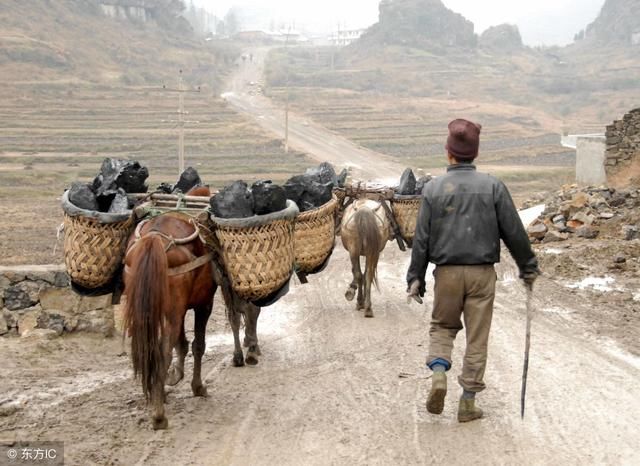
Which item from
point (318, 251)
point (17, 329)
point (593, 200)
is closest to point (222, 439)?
point (318, 251)

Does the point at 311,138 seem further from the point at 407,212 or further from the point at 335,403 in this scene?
the point at 335,403

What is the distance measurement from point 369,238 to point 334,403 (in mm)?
4661

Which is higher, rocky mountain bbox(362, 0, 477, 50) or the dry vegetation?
rocky mountain bbox(362, 0, 477, 50)

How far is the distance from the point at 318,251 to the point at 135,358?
91.7 inches

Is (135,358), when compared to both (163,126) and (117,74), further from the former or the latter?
(117,74)

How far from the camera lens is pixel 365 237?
35.5 feet

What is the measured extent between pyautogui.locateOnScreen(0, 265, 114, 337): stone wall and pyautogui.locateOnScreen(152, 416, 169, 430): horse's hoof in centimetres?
302

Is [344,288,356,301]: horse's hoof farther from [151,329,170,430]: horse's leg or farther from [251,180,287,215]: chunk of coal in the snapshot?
[151,329,170,430]: horse's leg

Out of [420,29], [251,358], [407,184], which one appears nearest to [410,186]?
[407,184]

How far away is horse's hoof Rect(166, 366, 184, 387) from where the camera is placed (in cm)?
668

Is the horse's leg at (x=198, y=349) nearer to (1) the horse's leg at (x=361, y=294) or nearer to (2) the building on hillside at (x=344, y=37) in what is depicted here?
(1) the horse's leg at (x=361, y=294)

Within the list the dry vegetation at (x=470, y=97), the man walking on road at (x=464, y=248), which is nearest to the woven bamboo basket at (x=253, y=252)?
the man walking on road at (x=464, y=248)

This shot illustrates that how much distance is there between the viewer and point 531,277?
5.55 meters

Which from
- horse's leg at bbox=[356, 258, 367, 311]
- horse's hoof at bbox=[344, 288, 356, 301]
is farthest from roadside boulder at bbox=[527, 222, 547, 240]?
horse's hoof at bbox=[344, 288, 356, 301]
